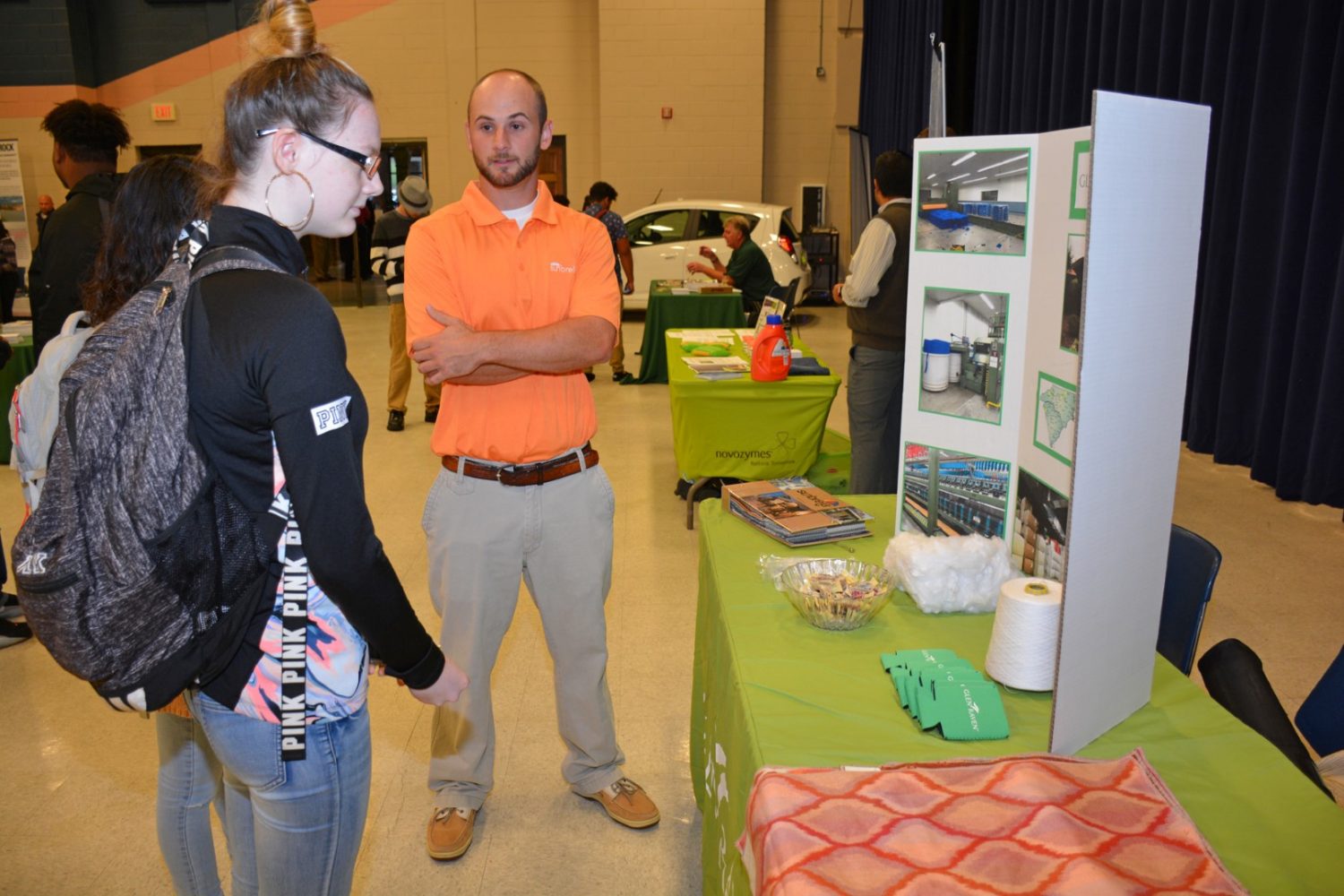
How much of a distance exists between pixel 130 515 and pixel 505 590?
4.10 feet

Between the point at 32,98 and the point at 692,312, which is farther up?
the point at 32,98

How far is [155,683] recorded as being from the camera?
3.91 feet

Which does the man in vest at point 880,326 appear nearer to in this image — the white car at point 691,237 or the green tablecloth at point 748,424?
the green tablecloth at point 748,424

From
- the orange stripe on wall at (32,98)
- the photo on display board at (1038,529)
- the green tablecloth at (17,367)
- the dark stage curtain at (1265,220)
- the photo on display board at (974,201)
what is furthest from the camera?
the orange stripe on wall at (32,98)

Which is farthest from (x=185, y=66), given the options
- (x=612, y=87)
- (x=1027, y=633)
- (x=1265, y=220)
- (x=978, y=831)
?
(x=978, y=831)

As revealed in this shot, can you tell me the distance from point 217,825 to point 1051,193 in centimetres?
232

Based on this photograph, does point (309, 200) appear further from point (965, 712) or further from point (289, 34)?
point (965, 712)

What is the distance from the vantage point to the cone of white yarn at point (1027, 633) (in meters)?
1.53

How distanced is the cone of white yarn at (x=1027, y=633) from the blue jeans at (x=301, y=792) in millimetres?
933

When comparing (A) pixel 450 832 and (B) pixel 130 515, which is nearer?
(B) pixel 130 515

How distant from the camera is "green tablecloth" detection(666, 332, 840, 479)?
4410mm

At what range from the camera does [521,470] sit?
2260 millimetres

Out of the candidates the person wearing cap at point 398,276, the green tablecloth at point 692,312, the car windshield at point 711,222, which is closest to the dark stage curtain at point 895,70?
the car windshield at point 711,222

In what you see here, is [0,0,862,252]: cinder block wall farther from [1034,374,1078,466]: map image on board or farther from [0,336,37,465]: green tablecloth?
[1034,374,1078,466]: map image on board
